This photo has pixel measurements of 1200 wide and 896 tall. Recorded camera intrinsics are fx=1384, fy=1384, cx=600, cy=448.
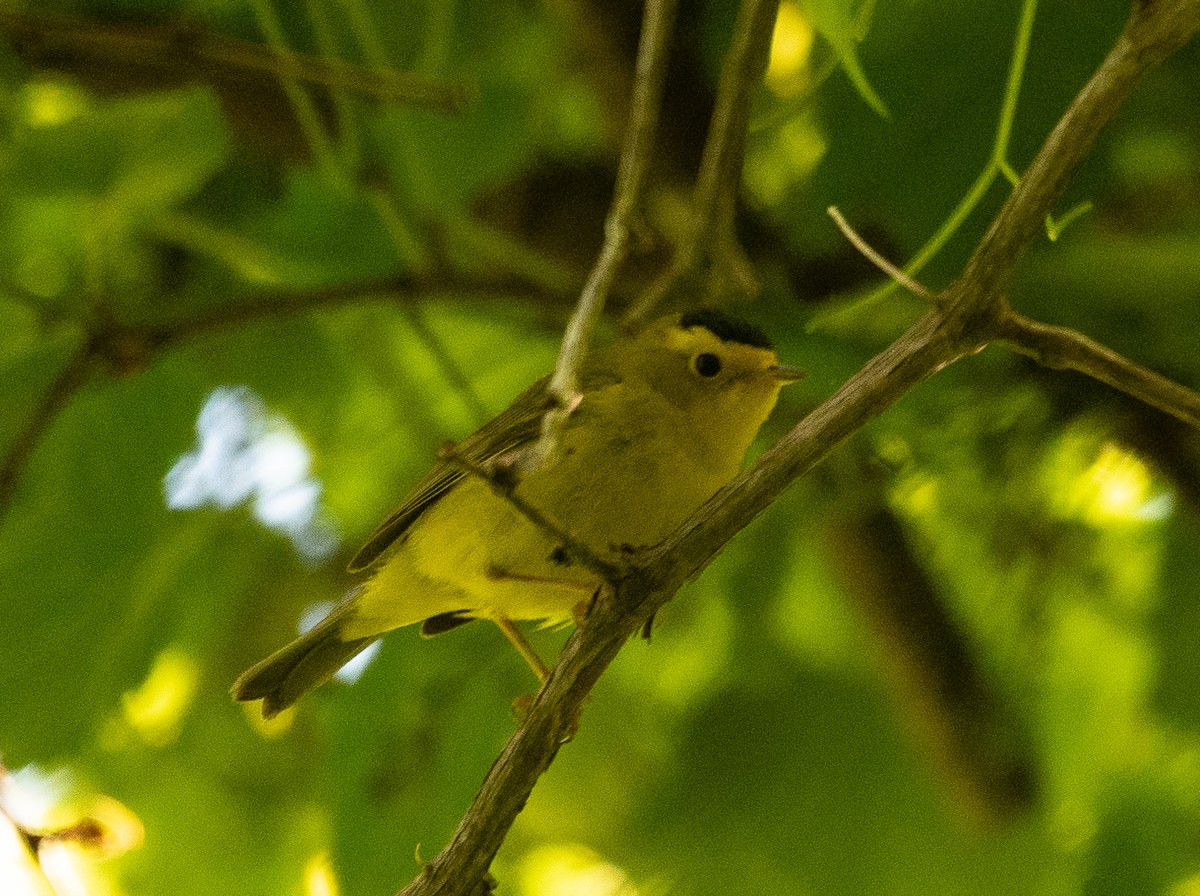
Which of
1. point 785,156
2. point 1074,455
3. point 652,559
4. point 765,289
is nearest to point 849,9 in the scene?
point 652,559

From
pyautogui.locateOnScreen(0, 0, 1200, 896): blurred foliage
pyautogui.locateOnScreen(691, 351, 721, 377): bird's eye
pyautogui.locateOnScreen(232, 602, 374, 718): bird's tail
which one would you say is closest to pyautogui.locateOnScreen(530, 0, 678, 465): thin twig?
pyautogui.locateOnScreen(0, 0, 1200, 896): blurred foliage

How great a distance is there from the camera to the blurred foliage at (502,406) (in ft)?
6.95

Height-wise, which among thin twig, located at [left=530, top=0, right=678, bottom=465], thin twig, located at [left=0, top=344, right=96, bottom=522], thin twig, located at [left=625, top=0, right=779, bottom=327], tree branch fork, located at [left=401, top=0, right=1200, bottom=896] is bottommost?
tree branch fork, located at [left=401, top=0, right=1200, bottom=896]

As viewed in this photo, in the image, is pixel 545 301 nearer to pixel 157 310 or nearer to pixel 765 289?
pixel 765 289

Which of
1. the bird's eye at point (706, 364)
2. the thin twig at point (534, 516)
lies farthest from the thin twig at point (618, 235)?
the bird's eye at point (706, 364)

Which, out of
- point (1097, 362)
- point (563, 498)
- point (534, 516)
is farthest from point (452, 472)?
point (1097, 362)

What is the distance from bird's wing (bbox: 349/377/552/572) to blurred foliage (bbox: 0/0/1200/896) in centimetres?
16

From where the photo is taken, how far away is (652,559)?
51.3 inches

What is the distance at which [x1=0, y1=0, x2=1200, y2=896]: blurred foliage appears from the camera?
212cm

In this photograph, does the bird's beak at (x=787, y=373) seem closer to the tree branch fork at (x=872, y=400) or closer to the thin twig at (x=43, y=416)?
the tree branch fork at (x=872, y=400)

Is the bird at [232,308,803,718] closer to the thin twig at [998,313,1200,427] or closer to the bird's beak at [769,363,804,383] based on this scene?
the bird's beak at [769,363,804,383]

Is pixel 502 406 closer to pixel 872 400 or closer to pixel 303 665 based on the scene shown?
pixel 303 665

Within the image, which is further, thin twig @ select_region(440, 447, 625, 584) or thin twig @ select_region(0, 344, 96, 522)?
thin twig @ select_region(0, 344, 96, 522)

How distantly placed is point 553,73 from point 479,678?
1588mm
